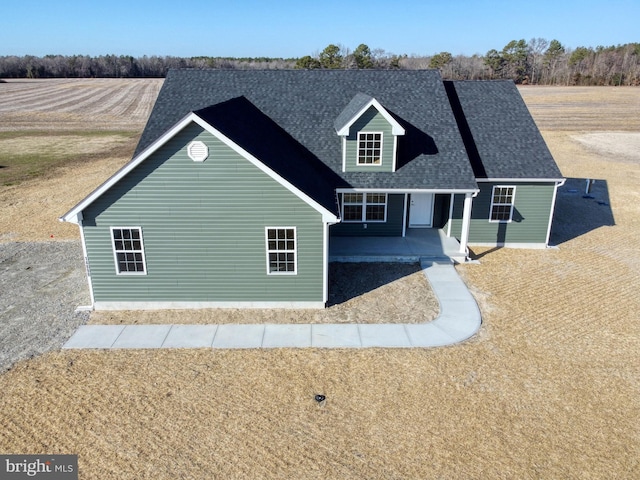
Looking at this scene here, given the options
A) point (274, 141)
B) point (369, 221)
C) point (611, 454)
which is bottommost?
point (611, 454)

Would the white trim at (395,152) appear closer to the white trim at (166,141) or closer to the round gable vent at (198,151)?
the white trim at (166,141)

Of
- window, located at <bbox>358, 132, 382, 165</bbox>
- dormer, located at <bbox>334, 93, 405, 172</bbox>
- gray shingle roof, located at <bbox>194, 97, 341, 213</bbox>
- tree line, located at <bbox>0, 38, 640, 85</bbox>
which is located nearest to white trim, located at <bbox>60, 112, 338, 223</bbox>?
gray shingle roof, located at <bbox>194, 97, 341, 213</bbox>

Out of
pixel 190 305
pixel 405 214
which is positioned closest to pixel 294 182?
pixel 190 305

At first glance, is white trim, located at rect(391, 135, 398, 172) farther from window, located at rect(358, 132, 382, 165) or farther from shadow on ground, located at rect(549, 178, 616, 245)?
shadow on ground, located at rect(549, 178, 616, 245)

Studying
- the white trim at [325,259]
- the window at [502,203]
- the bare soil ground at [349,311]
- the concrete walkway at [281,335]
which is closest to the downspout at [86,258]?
the bare soil ground at [349,311]

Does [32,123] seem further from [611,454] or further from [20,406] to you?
[611,454]

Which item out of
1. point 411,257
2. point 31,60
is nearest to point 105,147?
point 411,257

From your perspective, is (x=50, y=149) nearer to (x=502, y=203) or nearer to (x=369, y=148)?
(x=369, y=148)
